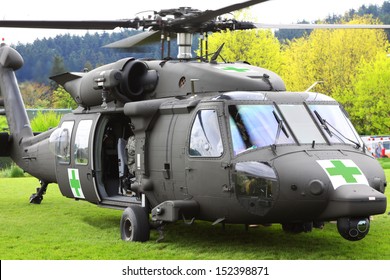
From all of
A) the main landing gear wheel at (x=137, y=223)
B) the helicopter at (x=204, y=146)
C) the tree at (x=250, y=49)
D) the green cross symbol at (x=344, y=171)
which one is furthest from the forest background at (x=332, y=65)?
the green cross symbol at (x=344, y=171)

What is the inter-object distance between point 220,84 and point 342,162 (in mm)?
2245

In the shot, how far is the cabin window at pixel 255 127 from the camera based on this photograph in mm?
9391

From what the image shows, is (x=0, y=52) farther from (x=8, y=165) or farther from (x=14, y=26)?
(x=8, y=165)

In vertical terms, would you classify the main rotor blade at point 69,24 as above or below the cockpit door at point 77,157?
above

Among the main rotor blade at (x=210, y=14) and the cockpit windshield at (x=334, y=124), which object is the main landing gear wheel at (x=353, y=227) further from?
the main rotor blade at (x=210, y=14)

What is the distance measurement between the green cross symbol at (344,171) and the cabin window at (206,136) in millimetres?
1450

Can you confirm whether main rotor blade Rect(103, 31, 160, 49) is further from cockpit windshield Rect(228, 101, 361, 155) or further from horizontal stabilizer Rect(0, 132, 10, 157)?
horizontal stabilizer Rect(0, 132, 10, 157)

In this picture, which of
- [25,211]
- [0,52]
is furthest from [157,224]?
[0,52]

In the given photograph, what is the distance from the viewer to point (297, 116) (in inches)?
386

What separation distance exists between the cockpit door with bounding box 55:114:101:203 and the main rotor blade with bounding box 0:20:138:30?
1521mm

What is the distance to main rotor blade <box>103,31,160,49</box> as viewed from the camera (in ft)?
40.0

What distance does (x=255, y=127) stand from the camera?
9508 mm

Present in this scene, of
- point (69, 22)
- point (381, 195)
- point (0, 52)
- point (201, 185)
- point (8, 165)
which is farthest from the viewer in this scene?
point (8, 165)

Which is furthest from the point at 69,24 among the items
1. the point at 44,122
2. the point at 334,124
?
the point at 44,122
